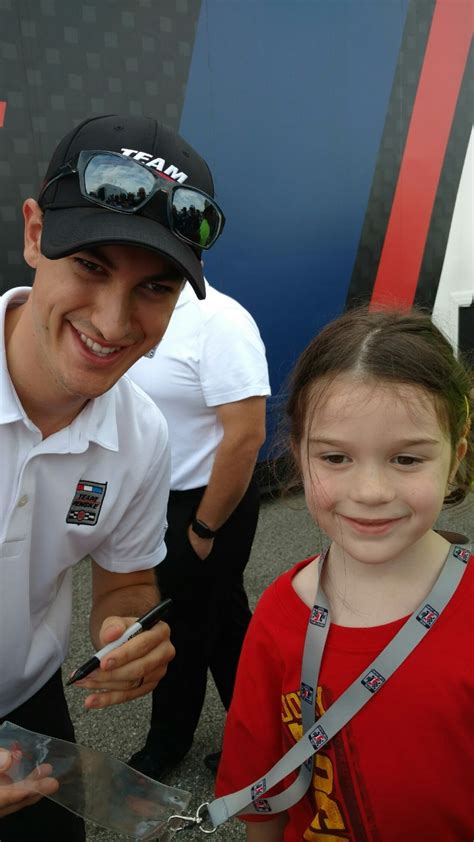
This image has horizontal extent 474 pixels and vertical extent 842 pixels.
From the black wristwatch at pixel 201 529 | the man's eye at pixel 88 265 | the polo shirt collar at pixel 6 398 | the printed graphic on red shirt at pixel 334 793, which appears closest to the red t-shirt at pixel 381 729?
the printed graphic on red shirt at pixel 334 793

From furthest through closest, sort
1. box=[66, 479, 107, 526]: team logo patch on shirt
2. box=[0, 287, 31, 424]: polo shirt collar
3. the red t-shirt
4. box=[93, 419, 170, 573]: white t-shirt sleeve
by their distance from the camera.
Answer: box=[93, 419, 170, 573]: white t-shirt sleeve
box=[66, 479, 107, 526]: team logo patch on shirt
box=[0, 287, 31, 424]: polo shirt collar
the red t-shirt

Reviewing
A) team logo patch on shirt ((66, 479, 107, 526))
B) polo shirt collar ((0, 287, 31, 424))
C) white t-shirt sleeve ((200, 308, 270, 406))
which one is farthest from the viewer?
white t-shirt sleeve ((200, 308, 270, 406))

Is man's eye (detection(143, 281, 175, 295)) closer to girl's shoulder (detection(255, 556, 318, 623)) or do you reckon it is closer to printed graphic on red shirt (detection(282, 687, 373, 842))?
girl's shoulder (detection(255, 556, 318, 623))

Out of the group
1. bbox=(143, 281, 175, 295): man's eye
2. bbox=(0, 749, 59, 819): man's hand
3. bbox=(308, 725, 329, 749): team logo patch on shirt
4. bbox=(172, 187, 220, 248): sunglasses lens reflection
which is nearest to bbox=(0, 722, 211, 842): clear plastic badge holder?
bbox=(0, 749, 59, 819): man's hand

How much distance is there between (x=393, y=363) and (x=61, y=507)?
2.26 ft

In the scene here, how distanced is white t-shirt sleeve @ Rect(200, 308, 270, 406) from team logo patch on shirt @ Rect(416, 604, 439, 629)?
1.16 m

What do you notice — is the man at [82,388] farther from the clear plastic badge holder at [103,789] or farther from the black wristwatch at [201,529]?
the black wristwatch at [201,529]

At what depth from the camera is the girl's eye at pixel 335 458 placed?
1120mm

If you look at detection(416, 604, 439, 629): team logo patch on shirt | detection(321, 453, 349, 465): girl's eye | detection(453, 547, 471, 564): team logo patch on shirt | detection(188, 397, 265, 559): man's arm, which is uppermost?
detection(321, 453, 349, 465): girl's eye

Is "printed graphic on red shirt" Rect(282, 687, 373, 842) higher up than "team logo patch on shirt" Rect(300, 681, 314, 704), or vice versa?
"team logo patch on shirt" Rect(300, 681, 314, 704)

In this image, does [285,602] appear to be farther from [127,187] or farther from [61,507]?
[127,187]

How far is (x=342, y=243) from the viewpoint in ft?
15.7

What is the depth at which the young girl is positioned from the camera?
3.49ft

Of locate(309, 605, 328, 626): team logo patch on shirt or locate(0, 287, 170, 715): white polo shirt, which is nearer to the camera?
locate(309, 605, 328, 626): team logo patch on shirt
